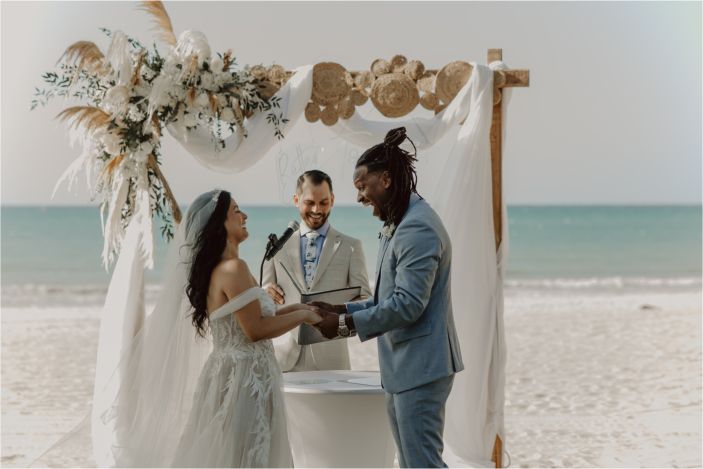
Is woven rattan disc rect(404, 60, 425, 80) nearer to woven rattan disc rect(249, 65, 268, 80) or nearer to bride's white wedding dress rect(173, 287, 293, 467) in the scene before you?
woven rattan disc rect(249, 65, 268, 80)

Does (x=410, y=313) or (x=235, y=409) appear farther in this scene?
(x=235, y=409)

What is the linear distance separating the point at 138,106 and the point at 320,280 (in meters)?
1.49

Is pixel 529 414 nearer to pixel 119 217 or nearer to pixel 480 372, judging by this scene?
pixel 480 372

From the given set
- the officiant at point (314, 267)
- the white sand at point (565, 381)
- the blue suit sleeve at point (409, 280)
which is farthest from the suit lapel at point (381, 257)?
the white sand at point (565, 381)

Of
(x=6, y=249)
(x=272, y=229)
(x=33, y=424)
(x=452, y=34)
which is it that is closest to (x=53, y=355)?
(x=33, y=424)

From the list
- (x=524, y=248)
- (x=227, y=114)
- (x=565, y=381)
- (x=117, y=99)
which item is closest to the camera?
(x=117, y=99)

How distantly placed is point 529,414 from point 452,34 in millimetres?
18725

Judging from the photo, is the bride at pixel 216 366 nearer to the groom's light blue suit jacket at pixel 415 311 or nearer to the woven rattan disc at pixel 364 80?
the groom's light blue suit jacket at pixel 415 311

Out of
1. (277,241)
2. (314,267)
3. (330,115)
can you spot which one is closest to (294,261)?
(314,267)

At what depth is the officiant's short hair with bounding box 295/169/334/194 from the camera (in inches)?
225

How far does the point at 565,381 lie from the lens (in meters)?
10.7

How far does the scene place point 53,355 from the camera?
41.1 feet

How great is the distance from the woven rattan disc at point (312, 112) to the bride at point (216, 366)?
1572 mm

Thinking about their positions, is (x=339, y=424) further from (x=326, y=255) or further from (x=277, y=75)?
(x=277, y=75)
